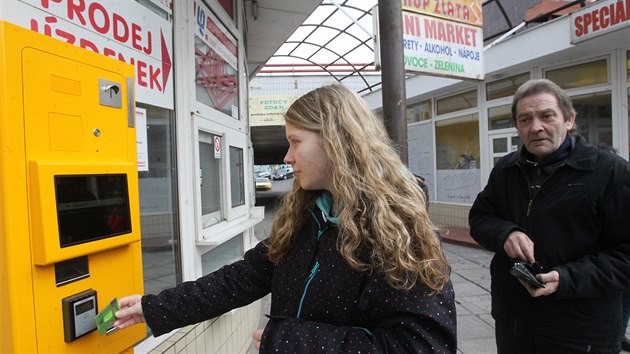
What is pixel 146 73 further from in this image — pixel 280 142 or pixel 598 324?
pixel 280 142

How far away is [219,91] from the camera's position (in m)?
3.55

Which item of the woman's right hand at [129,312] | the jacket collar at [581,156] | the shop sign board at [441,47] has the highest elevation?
the shop sign board at [441,47]

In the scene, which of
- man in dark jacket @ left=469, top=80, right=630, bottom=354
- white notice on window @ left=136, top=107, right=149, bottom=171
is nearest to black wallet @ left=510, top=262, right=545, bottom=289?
man in dark jacket @ left=469, top=80, right=630, bottom=354

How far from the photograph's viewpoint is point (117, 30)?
6.91 feet

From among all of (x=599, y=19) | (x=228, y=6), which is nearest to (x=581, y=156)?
(x=228, y=6)

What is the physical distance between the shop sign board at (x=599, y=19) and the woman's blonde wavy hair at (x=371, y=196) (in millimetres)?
5521

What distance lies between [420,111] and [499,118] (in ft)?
8.85

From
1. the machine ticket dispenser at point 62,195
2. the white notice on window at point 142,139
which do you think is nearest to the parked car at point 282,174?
the white notice on window at point 142,139

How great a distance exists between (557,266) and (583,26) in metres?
5.33

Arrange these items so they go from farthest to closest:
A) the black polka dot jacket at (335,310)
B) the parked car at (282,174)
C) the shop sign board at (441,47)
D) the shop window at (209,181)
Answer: the parked car at (282,174), the shop sign board at (441,47), the shop window at (209,181), the black polka dot jacket at (335,310)

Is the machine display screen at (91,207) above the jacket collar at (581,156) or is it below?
below

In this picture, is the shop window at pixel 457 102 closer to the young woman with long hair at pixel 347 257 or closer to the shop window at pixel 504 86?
the shop window at pixel 504 86

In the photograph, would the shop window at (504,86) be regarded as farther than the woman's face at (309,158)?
Yes

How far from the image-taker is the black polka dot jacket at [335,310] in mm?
1003
